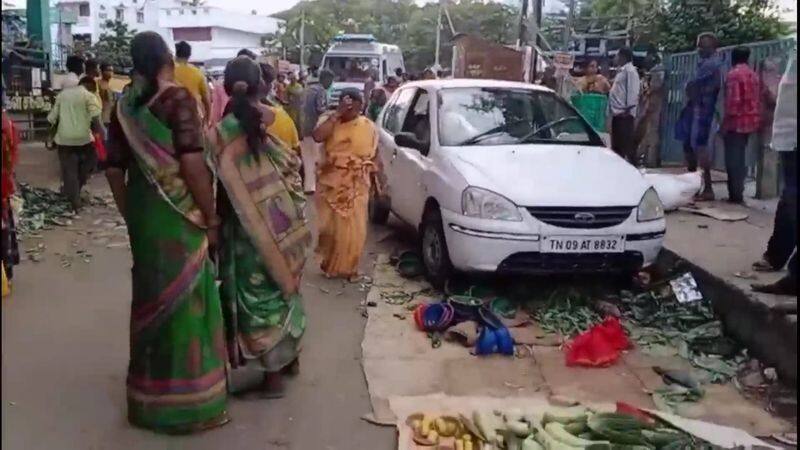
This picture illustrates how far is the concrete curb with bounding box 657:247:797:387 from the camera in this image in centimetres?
514

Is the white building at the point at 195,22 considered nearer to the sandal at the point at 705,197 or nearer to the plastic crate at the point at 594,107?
the plastic crate at the point at 594,107

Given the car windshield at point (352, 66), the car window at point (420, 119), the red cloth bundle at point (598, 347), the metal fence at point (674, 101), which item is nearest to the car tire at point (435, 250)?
the car window at point (420, 119)

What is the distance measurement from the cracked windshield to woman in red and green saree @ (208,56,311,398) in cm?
1

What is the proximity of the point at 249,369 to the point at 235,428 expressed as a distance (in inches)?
29.2

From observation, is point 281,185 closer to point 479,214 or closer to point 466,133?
point 479,214

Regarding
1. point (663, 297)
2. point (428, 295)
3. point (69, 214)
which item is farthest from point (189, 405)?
point (69, 214)

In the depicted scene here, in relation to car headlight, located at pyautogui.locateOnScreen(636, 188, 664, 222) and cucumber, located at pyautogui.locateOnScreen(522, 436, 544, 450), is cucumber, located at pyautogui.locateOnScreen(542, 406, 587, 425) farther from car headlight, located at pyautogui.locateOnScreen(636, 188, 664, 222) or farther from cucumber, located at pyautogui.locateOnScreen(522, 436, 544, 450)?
car headlight, located at pyautogui.locateOnScreen(636, 188, 664, 222)

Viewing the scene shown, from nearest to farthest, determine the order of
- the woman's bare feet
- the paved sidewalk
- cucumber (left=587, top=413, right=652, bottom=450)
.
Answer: cucumber (left=587, top=413, right=652, bottom=450)
the woman's bare feet
the paved sidewalk

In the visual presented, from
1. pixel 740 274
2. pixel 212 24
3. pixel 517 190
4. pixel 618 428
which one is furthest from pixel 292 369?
pixel 212 24

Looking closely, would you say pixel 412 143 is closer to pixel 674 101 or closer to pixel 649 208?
pixel 649 208

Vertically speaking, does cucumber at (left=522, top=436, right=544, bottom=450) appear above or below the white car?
below

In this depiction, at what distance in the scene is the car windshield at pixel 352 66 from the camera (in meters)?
29.2

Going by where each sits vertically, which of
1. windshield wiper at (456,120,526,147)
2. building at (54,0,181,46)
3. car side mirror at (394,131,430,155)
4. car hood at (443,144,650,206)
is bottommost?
car hood at (443,144,650,206)

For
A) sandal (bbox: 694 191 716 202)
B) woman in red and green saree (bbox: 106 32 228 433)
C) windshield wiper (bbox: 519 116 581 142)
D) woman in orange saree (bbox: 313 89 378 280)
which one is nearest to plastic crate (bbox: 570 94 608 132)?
sandal (bbox: 694 191 716 202)
